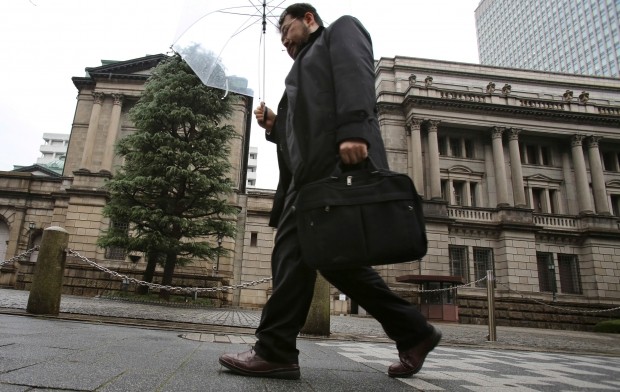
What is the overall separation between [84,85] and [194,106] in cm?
1591

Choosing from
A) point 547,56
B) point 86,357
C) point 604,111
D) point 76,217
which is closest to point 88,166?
point 76,217

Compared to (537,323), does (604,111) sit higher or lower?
higher

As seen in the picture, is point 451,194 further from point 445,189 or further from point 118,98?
point 118,98

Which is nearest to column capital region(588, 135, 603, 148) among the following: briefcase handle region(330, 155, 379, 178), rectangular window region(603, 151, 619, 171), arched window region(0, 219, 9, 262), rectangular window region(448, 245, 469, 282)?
rectangular window region(603, 151, 619, 171)

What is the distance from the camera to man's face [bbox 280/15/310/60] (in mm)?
2686

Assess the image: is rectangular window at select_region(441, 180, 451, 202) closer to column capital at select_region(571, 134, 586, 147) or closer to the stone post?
column capital at select_region(571, 134, 586, 147)

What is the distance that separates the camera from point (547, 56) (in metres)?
85.8

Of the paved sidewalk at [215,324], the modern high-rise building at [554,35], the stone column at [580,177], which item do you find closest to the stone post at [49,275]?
the paved sidewalk at [215,324]

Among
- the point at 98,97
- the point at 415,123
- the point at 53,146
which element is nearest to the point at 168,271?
the point at 98,97

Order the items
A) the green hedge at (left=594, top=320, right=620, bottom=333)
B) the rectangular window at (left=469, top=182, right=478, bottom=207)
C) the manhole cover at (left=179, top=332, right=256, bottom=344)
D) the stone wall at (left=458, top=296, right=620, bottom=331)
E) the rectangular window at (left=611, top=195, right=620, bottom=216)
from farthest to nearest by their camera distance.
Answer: the rectangular window at (left=611, top=195, right=620, bottom=216), the rectangular window at (left=469, top=182, right=478, bottom=207), the stone wall at (left=458, top=296, right=620, bottom=331), the green hedge at (left=594, top=320, right=620, bottom=333), the manhole cover at (left=179, top=332, right=256, bottom=344)

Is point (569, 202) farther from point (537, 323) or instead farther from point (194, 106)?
point (194, 106)

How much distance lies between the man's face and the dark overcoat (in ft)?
0.71

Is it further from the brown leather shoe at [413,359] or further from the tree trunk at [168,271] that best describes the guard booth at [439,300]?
the brown leather shoe at [413,359]

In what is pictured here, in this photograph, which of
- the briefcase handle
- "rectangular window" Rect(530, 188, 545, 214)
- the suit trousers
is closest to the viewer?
the briefcase handle
